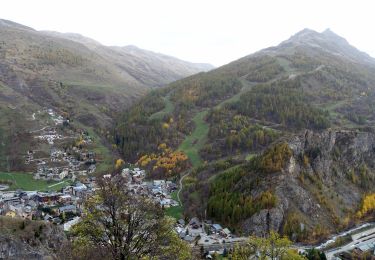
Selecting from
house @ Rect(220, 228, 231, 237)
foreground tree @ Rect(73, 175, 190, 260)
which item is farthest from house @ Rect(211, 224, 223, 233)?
foreground tree @ Rect(73, 175, 190, 260)

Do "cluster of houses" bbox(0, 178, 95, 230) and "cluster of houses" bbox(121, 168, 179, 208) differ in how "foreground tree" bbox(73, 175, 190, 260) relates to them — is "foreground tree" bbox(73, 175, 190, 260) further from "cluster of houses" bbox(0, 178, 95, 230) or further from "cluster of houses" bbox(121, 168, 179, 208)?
"cluster of houses" bbox(121, 168, 179, 208)

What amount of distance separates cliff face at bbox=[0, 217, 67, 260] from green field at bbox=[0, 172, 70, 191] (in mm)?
66950

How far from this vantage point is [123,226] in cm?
2531

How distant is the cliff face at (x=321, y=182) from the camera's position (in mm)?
88938

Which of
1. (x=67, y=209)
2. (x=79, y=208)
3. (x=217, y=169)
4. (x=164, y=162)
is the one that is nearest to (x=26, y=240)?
(x=79, y=208)

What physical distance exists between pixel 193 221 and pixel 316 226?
2778 cm

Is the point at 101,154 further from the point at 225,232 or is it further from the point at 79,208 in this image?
the point at 225,232

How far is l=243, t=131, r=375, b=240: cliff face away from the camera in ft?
292

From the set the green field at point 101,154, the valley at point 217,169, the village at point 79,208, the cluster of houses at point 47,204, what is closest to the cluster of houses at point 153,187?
the village at point 79,208

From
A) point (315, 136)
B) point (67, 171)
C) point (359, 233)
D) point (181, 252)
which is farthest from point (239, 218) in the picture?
point (67, 171)

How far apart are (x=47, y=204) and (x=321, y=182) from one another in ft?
239

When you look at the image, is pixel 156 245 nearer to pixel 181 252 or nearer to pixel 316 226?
pixel 181 252

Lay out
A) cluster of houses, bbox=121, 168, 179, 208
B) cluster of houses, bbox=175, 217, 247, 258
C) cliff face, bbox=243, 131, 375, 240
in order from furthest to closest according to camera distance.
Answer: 1. cluster of houses, bbox=121, 168, 179, 208
2. cliff face, bbox=243, 131, 375, 240
3. cluster of houses, bbox=175, 217, 247, 258

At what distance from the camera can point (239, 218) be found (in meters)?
89.8
